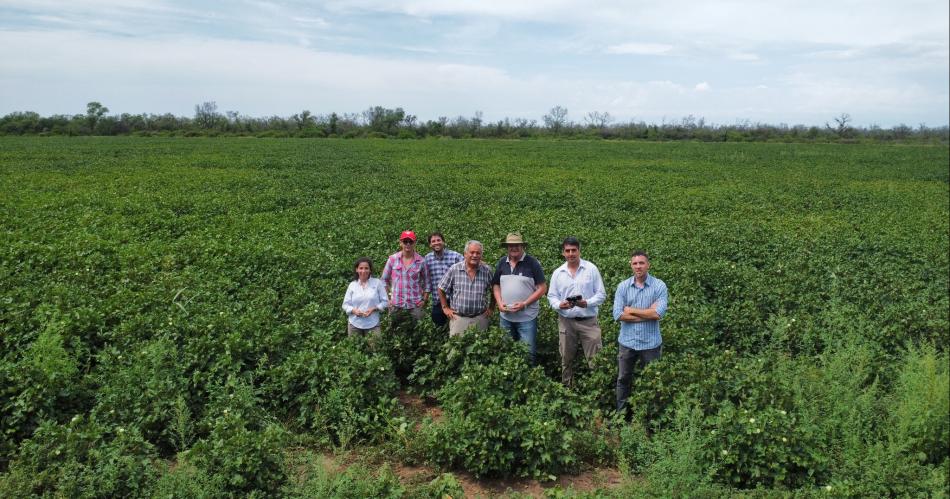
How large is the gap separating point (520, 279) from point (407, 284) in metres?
1.60

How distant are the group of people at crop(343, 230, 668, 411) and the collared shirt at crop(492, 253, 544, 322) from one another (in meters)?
0.01

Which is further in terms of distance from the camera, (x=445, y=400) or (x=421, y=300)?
(x=421, y=300)

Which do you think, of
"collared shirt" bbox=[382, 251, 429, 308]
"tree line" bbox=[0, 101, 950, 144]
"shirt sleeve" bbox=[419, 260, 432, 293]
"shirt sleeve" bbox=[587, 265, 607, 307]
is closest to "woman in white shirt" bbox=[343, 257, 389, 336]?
"collared shirt" bbox=[382, 251, 429, 308]

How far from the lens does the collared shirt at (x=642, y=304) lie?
20.6ft

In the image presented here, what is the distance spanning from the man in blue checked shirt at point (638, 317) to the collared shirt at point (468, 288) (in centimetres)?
159

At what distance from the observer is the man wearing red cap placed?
305 inches

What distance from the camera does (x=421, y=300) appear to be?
25.7 feet

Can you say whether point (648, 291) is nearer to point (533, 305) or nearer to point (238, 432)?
point (533, 305)

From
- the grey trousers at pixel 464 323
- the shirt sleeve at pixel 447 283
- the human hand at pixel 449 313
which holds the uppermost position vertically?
the shirt sleeve at pixel 447 283

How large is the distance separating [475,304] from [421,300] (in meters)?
0.95

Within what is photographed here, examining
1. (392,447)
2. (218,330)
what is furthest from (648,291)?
(218,330)

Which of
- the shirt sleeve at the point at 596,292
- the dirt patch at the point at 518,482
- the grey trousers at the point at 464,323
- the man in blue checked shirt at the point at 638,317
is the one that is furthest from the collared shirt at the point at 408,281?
the man in blue checked shirt at the point at 638,317

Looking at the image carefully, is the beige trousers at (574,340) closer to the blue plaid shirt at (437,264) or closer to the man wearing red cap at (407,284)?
the blue plaid shirt at (437,264)

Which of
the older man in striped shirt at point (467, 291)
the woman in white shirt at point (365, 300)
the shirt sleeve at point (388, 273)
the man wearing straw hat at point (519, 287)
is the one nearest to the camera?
the man wearing straw hat at point (519, 287)
